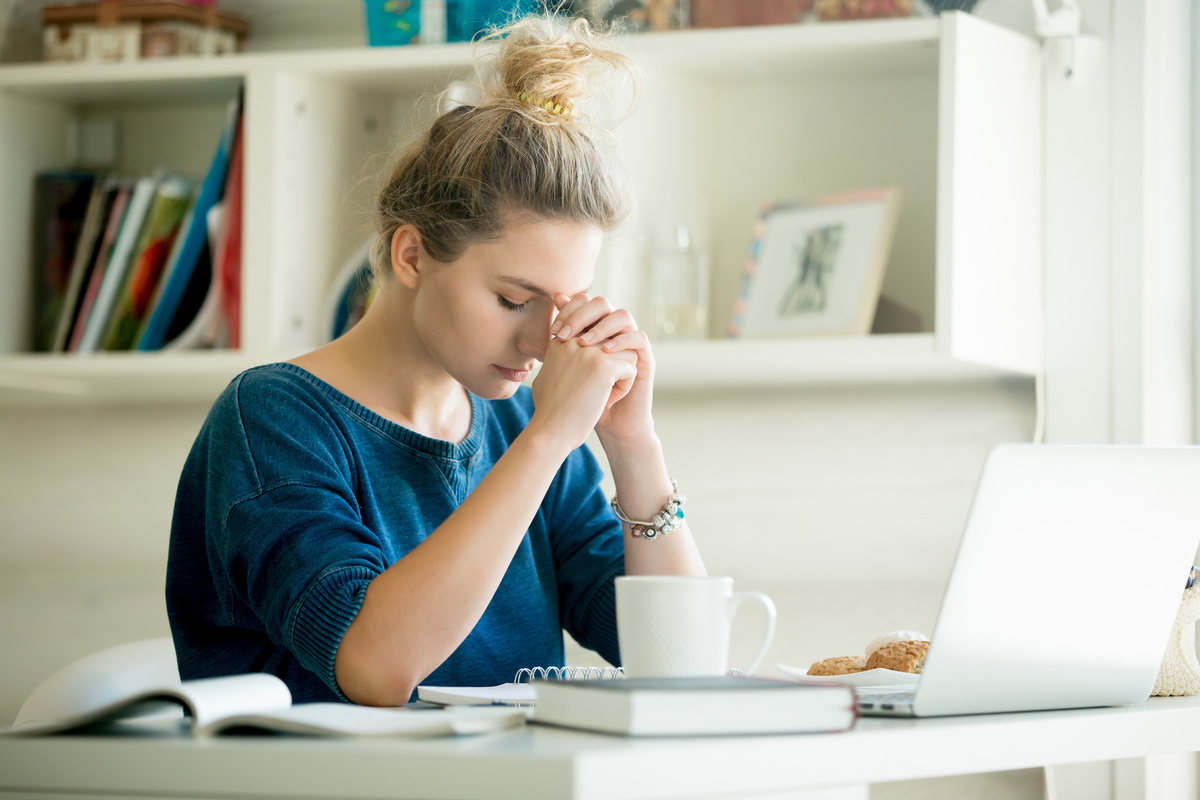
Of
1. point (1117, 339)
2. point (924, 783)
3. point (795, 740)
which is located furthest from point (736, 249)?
point (795, 740)

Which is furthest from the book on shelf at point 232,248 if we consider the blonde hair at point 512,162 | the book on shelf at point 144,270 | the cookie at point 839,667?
the cookie at point 839,667

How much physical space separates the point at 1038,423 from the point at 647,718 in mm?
1335

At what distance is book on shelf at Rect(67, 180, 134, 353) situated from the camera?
6.51 feet

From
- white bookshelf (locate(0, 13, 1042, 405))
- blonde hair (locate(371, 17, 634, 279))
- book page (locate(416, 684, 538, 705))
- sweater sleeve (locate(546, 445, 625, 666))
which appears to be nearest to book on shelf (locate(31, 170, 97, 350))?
white bookshelf (locate(0, 13, 1042, 405))

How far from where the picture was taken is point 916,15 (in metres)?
1.73

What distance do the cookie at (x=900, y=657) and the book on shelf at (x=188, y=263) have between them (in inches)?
51.7

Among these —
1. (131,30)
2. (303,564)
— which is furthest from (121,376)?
(303,564)

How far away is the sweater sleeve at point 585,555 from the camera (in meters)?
1.34

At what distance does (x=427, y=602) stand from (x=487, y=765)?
38 centimetres

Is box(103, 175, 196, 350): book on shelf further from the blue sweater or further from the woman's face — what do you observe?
the woman's face

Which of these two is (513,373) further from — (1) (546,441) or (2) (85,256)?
(2) (85,256)

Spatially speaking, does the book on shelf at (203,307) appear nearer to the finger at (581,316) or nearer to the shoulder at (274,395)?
the shoulder at (274,395)

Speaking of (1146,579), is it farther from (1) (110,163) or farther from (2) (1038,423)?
(1) (110,163)

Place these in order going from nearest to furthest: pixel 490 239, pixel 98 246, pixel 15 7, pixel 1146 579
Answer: pixel 1146 579 → pixel 490 239 → pixel 98 246 → pixel 15 7
